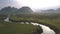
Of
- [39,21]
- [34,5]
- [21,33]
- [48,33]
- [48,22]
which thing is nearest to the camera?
[21,33]

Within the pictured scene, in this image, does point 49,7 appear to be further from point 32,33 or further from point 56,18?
point 32,33

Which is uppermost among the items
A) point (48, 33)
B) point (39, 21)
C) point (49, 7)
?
point (49, 7)

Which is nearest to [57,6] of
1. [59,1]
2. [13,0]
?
[59,1]

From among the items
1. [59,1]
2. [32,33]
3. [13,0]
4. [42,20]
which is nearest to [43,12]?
[42,20]

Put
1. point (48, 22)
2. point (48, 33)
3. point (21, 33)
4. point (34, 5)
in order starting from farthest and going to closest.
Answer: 1. point (48, 22)
2. point (34, 5)
3. point (48, 33)
4. point (21, 33)

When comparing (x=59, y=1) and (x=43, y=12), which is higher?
(x=59, y=1)

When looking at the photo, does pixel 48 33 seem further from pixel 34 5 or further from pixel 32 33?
pixel 34 5

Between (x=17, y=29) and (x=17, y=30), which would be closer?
(x=17, y=30)

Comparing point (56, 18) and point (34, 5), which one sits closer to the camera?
point (34, 5)

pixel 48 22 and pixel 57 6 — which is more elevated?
pixel 57 6
